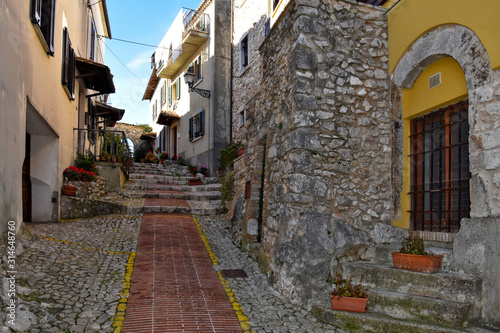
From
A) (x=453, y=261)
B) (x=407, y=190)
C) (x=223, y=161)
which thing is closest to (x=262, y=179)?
(x=407, y=190)

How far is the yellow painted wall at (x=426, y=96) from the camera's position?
15.4 ft

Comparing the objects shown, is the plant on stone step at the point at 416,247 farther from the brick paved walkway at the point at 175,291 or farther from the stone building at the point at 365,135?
the brick paved walkway at the point at 175,291

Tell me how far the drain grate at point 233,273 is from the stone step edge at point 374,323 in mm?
1566

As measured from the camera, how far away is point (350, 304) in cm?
436

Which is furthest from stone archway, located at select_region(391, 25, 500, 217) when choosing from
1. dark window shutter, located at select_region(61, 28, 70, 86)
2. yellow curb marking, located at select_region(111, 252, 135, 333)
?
dark window shutter, located at select_region(61, 28, 70, 86)

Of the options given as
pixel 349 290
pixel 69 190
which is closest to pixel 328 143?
pixel 349 290

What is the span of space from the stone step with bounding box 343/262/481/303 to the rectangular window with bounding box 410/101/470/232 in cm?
83

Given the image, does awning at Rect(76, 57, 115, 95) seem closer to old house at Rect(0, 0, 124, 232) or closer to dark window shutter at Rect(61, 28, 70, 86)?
old house at Rect(0, 0, 124, 232)

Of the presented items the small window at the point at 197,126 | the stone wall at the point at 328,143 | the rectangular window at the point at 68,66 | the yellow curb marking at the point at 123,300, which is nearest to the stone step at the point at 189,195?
the rectangular window at the point at 68,66

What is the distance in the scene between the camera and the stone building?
15.4 feet

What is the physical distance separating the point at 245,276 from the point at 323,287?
4.76 ft

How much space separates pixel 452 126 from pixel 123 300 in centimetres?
Result: 462

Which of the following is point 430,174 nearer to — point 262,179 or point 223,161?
point 262,179

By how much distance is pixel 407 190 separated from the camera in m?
5.48
